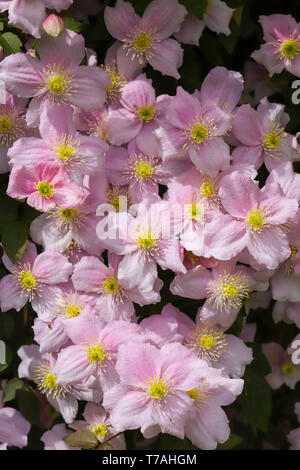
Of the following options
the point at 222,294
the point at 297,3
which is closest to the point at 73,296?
the point at 222,294

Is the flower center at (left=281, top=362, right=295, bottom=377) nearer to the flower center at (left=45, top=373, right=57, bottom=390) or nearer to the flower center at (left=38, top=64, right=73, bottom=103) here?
the flower center at (left=45, top=373, right=57, bottom=390)

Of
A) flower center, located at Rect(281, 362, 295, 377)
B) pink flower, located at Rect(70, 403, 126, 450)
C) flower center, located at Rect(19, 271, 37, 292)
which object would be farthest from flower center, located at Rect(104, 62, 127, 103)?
flower center, located at Rect(281, 362, 295, 377)

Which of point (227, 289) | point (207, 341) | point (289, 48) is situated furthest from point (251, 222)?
point (289, 48)

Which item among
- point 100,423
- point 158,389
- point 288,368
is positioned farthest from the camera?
point 288,368

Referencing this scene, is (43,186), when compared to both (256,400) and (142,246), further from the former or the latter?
(256,400)

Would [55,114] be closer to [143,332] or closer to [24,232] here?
[24,232]

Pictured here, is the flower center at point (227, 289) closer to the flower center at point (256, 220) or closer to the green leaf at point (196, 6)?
the flower center at point (256, 220)
